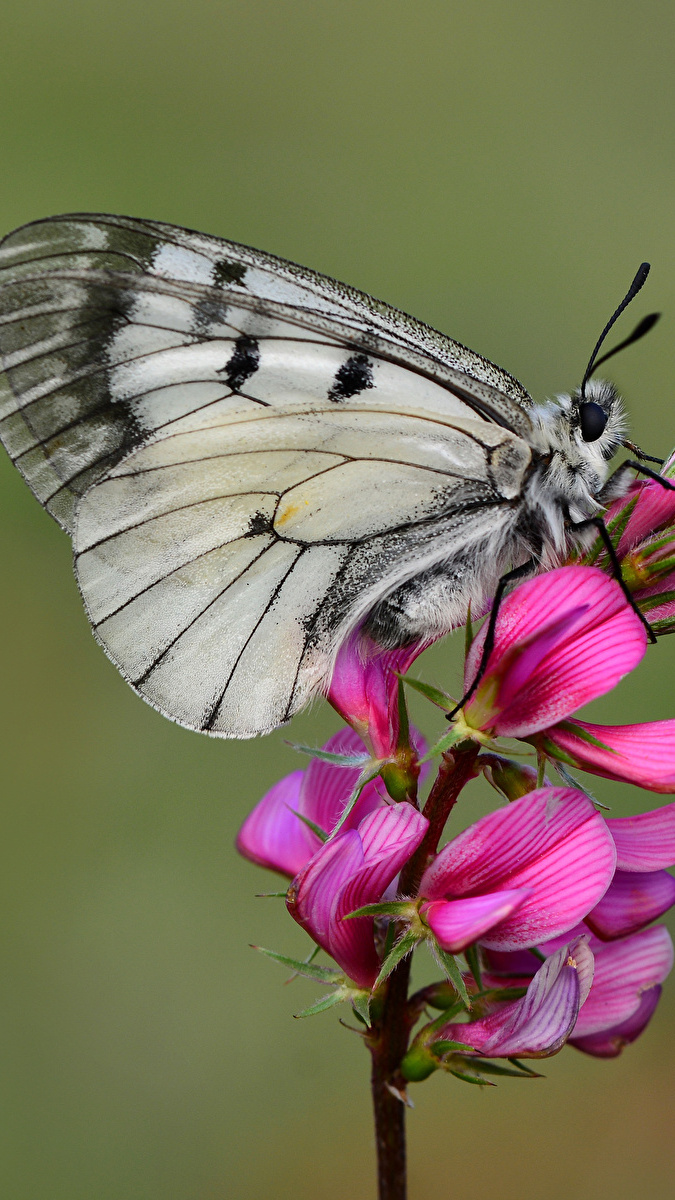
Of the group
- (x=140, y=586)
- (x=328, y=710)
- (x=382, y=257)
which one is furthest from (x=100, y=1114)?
(x=382, y=257)

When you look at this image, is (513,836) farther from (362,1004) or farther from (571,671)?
(362,1004)

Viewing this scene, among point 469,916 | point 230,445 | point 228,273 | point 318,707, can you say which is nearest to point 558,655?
point 469,916

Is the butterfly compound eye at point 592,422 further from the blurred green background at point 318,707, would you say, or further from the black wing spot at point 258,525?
the blurred green background at point 318,707

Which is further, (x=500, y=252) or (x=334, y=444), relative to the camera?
(x=500, y=252)

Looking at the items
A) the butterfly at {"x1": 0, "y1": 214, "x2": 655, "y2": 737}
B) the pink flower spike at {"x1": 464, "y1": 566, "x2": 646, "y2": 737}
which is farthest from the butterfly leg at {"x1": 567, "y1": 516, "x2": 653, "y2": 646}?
the butterfly at {"x1": 0, "y1": 214, "x2": 655, "y2": 737}

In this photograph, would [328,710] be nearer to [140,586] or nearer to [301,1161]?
[301,1161]

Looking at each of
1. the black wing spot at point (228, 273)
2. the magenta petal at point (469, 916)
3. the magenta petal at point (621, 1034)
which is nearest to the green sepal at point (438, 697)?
the magenta petal at point (469, 916)
